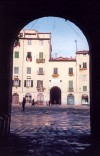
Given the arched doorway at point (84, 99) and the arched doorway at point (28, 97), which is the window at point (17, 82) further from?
the arched doorway at point (84, 99)

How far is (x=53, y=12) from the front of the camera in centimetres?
1218

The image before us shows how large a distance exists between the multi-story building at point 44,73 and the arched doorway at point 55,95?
421 millimetres

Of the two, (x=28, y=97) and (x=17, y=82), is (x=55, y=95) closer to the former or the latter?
(x=28, y=97)

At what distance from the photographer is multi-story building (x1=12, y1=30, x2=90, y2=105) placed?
59531 millimetres

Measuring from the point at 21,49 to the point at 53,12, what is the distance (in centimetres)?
4842

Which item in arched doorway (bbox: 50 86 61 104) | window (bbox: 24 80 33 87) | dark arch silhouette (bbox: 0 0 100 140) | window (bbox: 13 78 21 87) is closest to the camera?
dark arch silhouette (bbox: 0 0 100 140)

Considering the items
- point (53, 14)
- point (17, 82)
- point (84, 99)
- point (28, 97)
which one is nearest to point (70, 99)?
point (84, 99)

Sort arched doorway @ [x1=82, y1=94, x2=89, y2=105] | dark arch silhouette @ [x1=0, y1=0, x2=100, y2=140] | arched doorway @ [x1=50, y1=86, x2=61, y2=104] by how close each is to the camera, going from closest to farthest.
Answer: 1. dark arch silhouette @ [x1=0, y1=0, x2=100, y2=140]
2. arched doorway @ [x1=82, y1=94, x2=89, y2=105]
3. arched doorway @ [x1=50, y1=86, x2=61, y2=104]

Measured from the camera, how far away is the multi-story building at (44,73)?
5953cm

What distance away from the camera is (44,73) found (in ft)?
198

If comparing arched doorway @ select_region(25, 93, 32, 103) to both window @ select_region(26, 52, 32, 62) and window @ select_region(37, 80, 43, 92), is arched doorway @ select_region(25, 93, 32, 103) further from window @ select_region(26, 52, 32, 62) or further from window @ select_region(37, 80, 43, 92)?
window @ select_region(26, 52, 32, 62)

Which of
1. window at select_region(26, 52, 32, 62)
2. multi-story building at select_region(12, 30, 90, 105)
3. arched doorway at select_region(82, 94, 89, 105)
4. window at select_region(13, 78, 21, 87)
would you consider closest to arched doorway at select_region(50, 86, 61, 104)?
multi-story building at select_region(12, 30, 90, 105)

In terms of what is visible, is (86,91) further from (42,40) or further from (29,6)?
(29,6)

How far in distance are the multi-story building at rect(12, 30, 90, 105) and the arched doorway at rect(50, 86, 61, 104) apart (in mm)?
421
